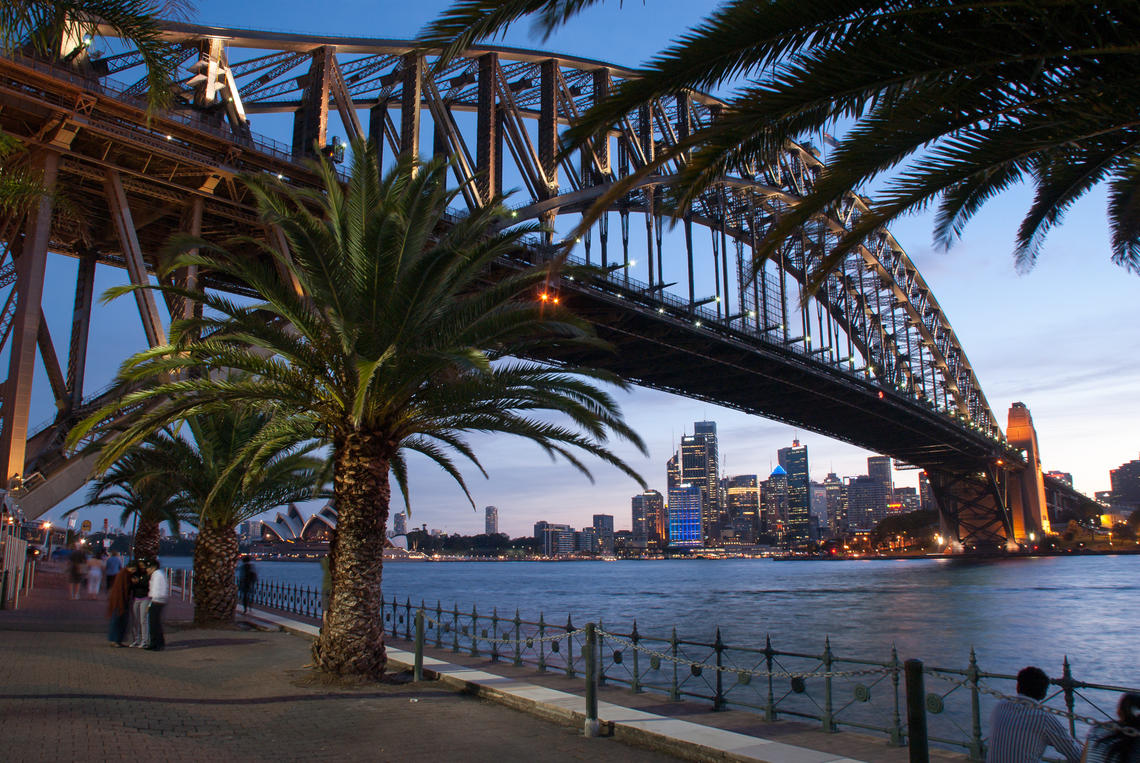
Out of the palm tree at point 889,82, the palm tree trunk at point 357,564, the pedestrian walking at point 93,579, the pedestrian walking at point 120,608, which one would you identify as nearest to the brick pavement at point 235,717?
the palm tree trunk at point 357,564

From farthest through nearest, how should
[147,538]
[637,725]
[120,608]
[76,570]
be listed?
[76,570] < [147,538] < [120,608] < [637,725]

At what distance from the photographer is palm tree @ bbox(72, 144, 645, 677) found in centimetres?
1127

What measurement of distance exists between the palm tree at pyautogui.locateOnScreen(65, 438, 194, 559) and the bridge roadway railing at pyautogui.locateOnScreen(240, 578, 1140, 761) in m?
4.73

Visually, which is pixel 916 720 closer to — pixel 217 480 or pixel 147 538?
pixel 217 480

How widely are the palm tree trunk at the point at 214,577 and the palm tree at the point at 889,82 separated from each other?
16198 mm

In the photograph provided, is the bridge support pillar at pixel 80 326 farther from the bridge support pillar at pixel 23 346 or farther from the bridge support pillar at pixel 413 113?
the bridge support pillar at pixel 413 113

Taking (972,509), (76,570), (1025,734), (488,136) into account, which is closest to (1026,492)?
(972,509)

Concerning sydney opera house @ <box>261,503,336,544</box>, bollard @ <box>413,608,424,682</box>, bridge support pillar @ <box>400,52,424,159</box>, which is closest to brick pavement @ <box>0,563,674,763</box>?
bollard @ <box>413,608,424,682</box>

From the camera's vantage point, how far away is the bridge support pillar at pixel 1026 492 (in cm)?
10194

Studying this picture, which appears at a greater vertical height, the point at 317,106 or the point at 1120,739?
the point at 317,106

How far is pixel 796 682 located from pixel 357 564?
6062 millimetres

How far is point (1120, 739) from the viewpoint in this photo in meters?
4.63

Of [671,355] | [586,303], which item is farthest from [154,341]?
[671,355]

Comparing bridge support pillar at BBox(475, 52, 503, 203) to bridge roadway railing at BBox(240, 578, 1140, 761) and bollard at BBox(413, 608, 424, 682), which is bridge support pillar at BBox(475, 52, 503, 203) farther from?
bollard at BBox(413, 608, 424, 682)
